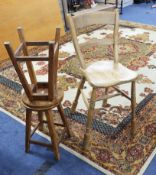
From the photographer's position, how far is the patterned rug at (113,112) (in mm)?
1688

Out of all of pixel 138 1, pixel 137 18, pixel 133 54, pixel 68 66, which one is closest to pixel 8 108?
pixel 68 66

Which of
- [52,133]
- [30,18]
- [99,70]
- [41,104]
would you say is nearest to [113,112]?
[99,70]

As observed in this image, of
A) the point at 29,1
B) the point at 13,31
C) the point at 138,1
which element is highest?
the point at 29,1

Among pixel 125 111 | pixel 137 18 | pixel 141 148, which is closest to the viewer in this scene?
pixel 141 148

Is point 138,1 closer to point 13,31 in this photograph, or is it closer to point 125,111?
point 13,31

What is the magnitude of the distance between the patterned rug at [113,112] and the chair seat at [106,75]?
0.20m

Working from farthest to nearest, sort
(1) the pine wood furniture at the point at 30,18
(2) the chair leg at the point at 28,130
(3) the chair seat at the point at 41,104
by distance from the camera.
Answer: (1) the pine wood furniture at the point at 30,18 < (2) the chair leg at the point at 28,130 < (3) the chair seat at the point at 41,104

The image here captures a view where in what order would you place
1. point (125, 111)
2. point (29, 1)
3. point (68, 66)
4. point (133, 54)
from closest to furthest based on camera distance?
point (125, 111), point (68, 66), point (133, 54), point (29, 1)

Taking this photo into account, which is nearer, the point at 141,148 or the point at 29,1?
the point at 141,148

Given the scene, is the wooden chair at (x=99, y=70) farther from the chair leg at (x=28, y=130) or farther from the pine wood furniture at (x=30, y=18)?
the pine wood furniture at (x=30, y=18)

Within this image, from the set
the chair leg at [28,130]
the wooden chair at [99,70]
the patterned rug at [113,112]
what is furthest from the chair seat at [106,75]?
the chair leg at [28,130]

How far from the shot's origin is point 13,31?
330 cm

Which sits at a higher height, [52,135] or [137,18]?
[52,135]

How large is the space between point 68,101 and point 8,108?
0.57 metres
